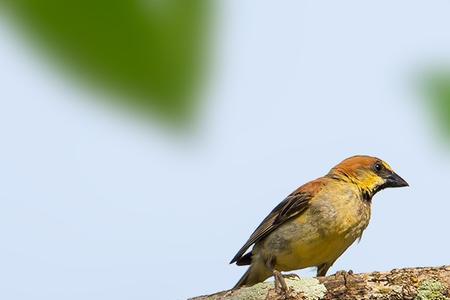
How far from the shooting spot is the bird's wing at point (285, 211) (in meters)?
6.51

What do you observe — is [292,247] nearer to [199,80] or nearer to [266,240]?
[266,240]

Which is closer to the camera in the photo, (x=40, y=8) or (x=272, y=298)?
(x=40, y=8)

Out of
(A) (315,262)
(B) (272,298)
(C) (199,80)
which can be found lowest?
(A) (315,262)

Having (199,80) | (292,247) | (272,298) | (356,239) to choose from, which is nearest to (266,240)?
(292,247)

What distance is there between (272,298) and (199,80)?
3.51m

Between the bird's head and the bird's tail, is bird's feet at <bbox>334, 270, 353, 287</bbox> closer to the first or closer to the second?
the bird's tail

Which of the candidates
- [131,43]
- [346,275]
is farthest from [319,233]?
[131,43]

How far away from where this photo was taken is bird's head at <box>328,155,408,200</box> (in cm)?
707

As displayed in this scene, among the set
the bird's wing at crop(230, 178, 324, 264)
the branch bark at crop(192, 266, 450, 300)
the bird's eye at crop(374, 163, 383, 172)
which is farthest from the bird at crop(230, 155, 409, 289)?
the branch bark at crop(192, 266, 450, 300)

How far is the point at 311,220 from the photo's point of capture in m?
6.36

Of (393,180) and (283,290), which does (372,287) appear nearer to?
(283,290)

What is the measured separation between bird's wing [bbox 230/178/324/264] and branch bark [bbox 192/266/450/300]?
2425mm

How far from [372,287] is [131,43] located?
143 inches

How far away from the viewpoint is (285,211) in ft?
21.5
